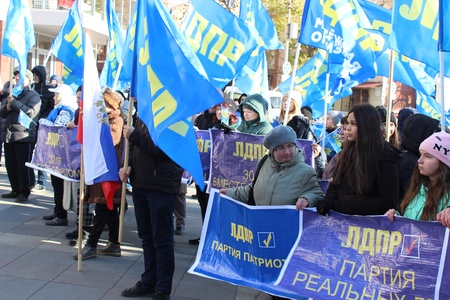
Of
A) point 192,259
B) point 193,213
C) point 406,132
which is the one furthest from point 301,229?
point 193,213

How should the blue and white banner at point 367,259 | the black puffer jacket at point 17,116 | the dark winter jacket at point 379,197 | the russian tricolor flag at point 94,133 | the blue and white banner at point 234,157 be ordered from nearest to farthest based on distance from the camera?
the blue and white banner at point 367,259 → the dark winter jacket at point 379,197 → the russian tricolor flag at point 94,133 → the blue and white banner at point 234,157 → the black puffer jacket at point 17,116

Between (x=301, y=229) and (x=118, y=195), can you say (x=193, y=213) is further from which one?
(x=301, y=229)

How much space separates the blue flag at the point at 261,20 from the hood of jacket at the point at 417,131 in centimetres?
495

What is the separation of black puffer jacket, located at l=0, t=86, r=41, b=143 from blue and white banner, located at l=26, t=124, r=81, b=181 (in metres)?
1.27

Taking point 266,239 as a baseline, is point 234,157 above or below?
above

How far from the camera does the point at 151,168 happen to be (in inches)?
205

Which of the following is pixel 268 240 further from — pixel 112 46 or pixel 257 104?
pixel 112 46

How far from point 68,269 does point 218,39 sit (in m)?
3.63

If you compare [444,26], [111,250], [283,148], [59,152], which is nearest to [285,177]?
[283,148]

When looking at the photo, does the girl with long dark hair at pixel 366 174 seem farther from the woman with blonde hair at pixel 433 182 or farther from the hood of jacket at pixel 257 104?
the hood of jacket at pixel 257 104

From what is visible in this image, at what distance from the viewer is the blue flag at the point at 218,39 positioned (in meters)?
7.92

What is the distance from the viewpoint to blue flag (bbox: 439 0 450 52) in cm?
418

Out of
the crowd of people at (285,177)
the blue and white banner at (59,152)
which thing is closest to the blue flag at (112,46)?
the crowd of people at (285,177)

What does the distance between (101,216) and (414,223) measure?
3.76 meters
